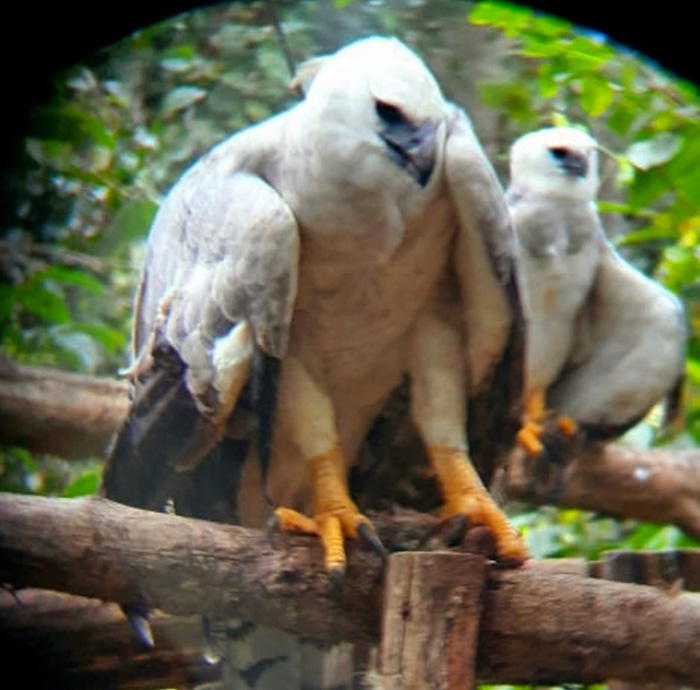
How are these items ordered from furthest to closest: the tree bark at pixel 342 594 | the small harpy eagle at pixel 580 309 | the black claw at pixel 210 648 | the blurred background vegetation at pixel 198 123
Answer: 1. the small harpy eagle at pixel 580 309
2. the blurred background vegetation at pixel 198 123
3. the black claw at pixel 210 648
4. the tree bark at pixel 342 594

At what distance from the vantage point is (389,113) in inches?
Result: 69.7

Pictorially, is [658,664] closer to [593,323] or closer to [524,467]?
[524,467]

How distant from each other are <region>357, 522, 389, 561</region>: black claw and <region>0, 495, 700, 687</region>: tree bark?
0.01 meters

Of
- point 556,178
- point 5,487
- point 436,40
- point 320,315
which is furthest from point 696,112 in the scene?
point 5,487

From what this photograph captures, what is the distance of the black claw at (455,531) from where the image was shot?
1816mm

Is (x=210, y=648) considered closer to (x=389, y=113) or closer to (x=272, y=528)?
(x=272, y=528)

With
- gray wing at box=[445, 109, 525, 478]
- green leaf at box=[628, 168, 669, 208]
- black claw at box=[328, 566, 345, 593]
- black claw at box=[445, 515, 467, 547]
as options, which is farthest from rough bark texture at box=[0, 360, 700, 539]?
black claw at box=[328, 566, 345, 593]

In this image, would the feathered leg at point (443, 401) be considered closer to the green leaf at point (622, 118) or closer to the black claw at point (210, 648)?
the black claw at point (210, 648)

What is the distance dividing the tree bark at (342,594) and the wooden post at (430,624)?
66mm

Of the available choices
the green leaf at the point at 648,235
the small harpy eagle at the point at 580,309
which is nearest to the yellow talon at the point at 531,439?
the small harpy eagle at the point at 580,309

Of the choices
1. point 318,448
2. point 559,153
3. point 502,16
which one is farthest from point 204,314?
point 559,153

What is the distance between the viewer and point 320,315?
1.94 m

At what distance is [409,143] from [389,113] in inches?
2.0

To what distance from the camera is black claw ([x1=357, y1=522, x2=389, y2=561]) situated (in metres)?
1.78
